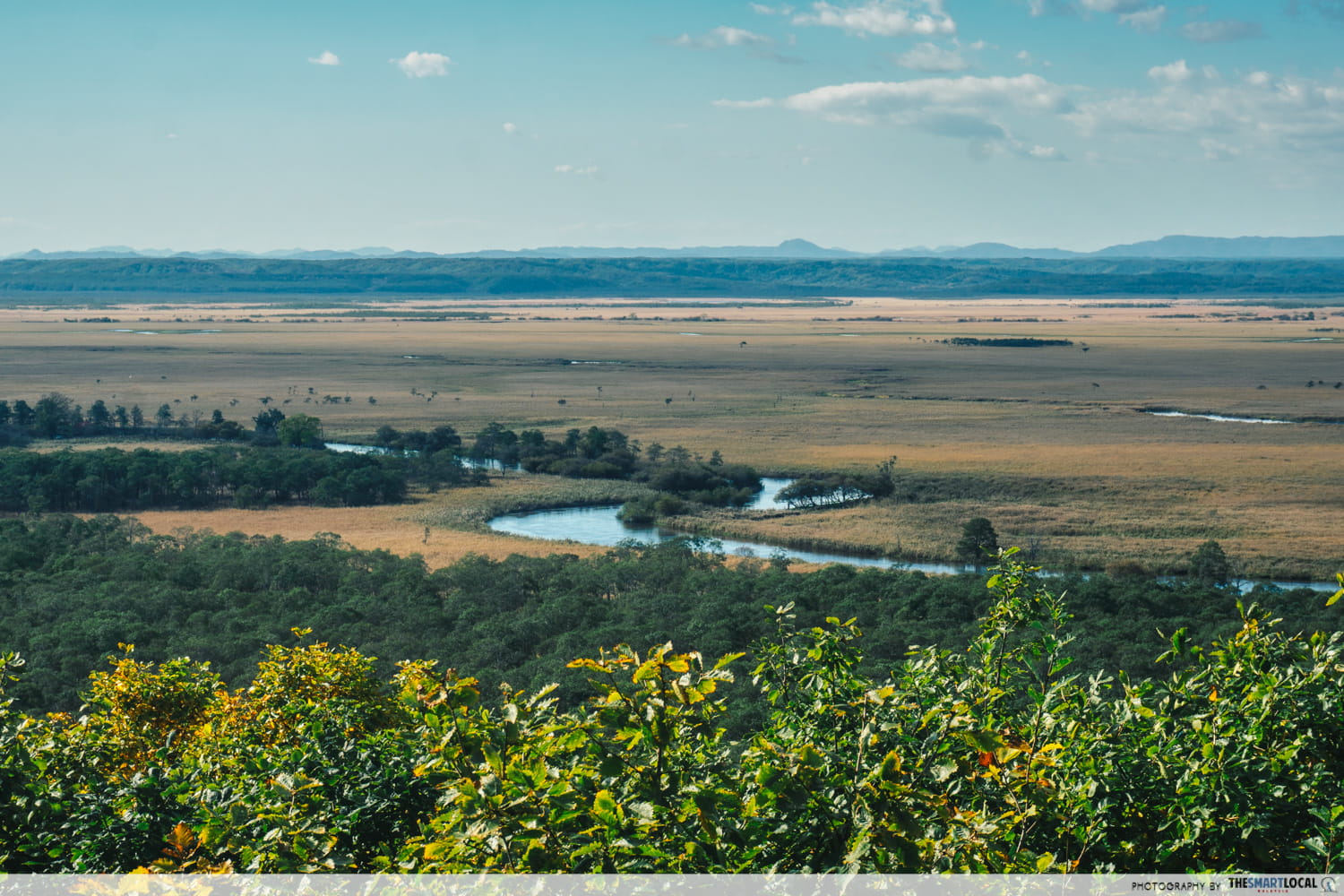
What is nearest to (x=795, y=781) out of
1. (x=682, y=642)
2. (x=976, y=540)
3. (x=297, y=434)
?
(x=682, y=642)

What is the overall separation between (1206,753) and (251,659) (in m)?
28.8

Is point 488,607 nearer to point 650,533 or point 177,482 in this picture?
point 650,533

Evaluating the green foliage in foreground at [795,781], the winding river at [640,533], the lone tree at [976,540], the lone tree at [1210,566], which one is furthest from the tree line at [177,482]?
the green foliage in foreground at [795,781]

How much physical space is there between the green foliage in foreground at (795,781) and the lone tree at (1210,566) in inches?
1833

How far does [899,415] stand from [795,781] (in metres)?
109

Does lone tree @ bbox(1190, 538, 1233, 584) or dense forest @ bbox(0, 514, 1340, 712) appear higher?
dense forest @ bbox(0, 514, 1340, 712)

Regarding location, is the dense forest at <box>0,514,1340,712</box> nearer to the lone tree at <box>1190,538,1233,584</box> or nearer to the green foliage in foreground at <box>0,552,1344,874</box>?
the lone tree at <box>1190,538,1233,584</box>

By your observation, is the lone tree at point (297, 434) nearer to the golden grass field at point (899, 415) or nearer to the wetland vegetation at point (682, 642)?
the wetland vegetation at point (682, 642)

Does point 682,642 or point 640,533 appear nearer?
point 682,642

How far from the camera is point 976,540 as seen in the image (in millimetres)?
60250

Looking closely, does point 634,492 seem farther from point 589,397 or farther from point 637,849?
point 637,849

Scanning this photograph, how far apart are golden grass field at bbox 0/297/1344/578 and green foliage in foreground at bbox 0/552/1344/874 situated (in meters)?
48.6

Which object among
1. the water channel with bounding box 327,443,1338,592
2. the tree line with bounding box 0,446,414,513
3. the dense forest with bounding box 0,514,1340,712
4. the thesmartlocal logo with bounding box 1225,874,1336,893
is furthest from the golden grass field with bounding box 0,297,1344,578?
the thesmartlocal logo with bounding box 1225,874,1336,893

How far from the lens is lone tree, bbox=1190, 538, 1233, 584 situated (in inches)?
2090
